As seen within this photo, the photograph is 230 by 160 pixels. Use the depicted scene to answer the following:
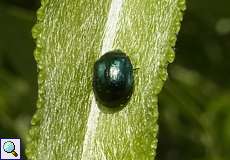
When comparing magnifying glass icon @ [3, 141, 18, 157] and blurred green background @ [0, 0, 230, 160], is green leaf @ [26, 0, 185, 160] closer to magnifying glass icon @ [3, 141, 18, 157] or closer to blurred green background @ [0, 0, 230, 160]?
magnifying glass icon @ [3, 141, 18, 157]

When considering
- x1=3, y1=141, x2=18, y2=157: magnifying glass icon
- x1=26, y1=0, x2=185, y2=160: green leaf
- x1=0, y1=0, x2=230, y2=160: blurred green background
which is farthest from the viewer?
x1=0, y1=0, x2=230, y2=160: blurred green background

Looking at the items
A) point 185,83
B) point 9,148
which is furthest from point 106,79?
point 185,83

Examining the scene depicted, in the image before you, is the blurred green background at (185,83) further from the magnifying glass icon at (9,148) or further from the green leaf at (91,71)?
the green leaf at (91,71)

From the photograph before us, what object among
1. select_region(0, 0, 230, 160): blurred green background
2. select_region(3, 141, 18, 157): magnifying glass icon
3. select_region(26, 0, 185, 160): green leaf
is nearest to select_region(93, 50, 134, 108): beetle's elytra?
select_region(26, 0, 185, 160): green leaf

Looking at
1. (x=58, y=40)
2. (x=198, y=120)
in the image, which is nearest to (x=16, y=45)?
(x=198, y=120)

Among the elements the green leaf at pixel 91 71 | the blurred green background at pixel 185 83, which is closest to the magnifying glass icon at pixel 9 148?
the green leaf at pixel 91 71

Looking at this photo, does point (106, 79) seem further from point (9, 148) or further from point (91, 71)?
point (9, 148)
